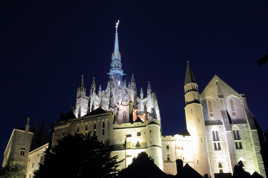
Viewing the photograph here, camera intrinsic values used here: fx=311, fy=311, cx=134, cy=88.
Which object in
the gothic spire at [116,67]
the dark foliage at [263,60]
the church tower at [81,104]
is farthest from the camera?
the gothic spire at [116,67]

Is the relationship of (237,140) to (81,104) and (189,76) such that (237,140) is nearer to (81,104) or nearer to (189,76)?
(189,76)

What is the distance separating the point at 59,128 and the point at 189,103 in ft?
83.6

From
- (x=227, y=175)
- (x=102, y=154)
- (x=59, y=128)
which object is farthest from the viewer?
(x=59, y=128)

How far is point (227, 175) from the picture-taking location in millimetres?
41656

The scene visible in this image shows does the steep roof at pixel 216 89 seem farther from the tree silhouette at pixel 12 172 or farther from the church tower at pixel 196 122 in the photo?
the tree silhouette at pixel 12 172

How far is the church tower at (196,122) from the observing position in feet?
173

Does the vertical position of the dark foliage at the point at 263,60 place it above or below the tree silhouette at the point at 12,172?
above

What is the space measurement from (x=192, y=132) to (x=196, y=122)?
1962 millimetres

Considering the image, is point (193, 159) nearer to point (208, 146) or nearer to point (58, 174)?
point (208, 146)

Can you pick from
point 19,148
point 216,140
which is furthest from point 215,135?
point 19,148

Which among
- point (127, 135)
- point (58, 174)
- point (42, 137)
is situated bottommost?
point (58, 174)

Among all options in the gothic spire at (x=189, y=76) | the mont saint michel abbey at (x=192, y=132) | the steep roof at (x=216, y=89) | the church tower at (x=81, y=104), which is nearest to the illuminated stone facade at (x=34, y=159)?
the mont saint michel abbey at (x=192, y=132)

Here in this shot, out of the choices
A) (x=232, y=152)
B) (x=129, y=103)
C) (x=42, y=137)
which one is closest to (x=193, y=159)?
(x=232, y=152)

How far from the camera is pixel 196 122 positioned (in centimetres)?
5641
